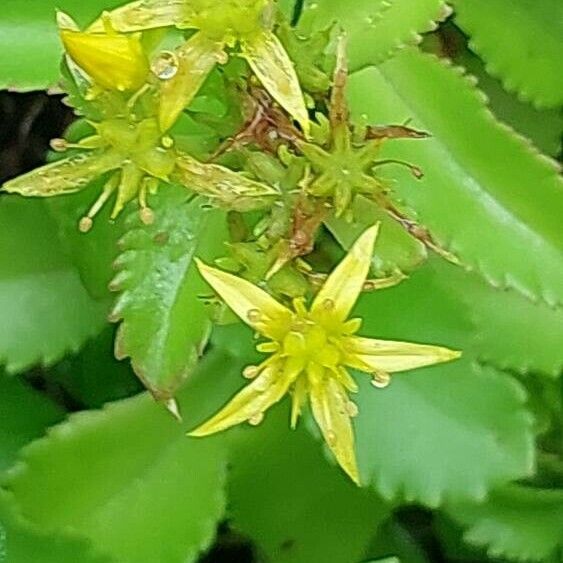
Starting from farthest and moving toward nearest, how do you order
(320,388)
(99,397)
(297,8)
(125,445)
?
(99,397) < (125,445) < (297,8) < (320,388)

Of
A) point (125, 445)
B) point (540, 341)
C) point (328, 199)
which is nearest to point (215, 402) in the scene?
point (125, 445)

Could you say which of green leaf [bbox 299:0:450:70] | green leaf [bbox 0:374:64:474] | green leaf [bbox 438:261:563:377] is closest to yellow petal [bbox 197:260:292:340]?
green leaf [bbox 299:0:450:70]

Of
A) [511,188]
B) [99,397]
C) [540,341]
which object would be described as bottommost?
[99,397]

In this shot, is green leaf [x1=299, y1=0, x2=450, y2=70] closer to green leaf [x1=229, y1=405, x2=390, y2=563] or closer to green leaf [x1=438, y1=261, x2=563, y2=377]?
green leaf [x1=438, y1=261, x2=563, y2=377]

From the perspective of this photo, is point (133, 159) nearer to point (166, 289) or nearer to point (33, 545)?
point (166, 289)

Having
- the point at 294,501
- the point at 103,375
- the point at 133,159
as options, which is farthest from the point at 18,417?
the point at 133,159

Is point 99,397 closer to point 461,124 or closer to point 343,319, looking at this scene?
point 461,124

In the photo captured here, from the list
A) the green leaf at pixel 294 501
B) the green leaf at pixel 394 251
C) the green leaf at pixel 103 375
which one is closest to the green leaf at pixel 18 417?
the green leaf at pixel 103 375
